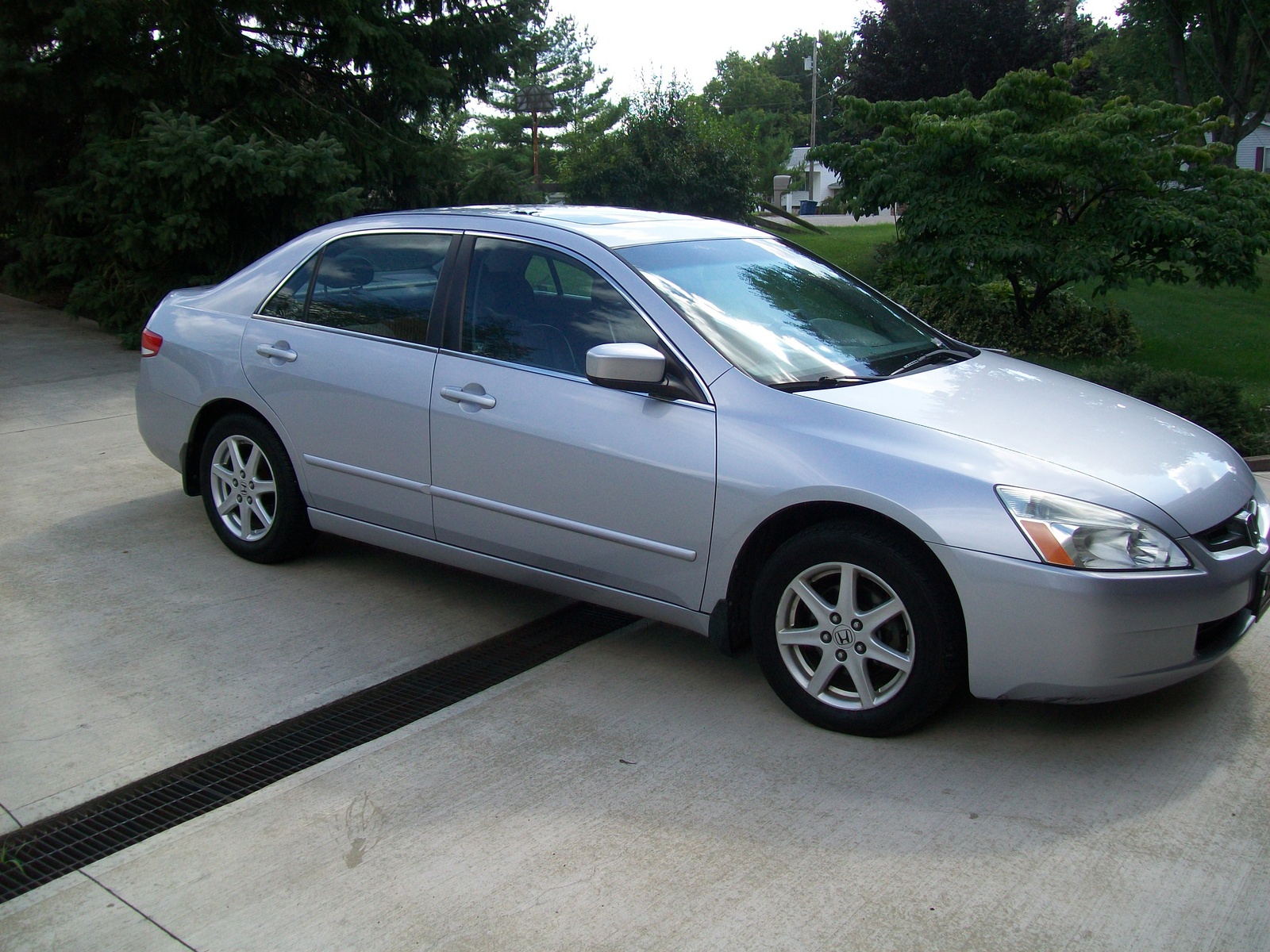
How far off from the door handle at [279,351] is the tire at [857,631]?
2.45 meters

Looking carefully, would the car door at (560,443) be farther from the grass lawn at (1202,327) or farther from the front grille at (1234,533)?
the grass lawn at (1202,327)

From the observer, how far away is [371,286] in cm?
496

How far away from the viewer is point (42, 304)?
1370 centimetres

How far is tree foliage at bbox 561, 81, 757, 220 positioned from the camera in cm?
2275

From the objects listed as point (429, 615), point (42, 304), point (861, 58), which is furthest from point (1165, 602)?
point (861, 58)

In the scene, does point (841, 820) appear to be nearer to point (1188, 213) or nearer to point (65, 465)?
point (65, 465)

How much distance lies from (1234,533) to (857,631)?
1.28m

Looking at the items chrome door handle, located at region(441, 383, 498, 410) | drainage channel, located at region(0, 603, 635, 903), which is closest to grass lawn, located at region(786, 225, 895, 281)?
chrome door handle, located at region(441, 383, 498, 410)

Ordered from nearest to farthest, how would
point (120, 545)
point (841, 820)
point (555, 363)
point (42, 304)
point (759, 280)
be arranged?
point (841, 820)
point (555, 363)
point (759, 280)
point (120, 545)
point (42, 304)

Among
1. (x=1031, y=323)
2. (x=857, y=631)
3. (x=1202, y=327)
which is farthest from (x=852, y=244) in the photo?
(x=857, y=631)

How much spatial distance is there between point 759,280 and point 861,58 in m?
19.7

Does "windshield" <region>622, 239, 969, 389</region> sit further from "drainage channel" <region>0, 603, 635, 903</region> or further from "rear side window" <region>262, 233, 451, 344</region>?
"drainage channel" <region>0, 603, 635, 903</region>

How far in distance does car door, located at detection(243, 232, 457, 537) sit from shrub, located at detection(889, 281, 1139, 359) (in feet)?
25.8

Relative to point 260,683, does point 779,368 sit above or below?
above
